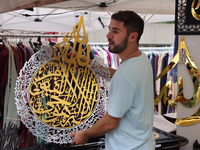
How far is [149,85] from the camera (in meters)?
1.21

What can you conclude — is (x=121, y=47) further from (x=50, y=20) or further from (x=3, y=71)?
(x=50, y=20)

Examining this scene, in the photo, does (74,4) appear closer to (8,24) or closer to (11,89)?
(11,89)

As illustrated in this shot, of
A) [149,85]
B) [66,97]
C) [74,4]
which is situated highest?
[74,4]

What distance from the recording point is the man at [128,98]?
43.5 inches

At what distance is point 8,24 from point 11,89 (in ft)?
12.3

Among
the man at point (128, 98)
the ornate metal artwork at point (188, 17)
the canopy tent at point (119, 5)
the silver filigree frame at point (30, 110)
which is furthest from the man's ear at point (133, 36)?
the ornate metal artwork at point (188, 17)

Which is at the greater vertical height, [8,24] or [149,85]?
[8,24]

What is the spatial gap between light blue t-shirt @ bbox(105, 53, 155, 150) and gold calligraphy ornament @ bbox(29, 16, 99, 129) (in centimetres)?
41

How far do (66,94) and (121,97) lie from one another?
2.00ft

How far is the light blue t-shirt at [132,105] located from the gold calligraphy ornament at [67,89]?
41 centimetres

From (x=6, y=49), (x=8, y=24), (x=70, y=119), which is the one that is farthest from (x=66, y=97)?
(x=8, y=24)

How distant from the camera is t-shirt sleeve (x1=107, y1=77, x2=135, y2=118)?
43.1 inches

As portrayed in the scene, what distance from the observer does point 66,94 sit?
1.60m

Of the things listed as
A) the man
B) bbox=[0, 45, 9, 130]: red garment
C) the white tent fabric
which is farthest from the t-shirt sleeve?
the white tent fabric
